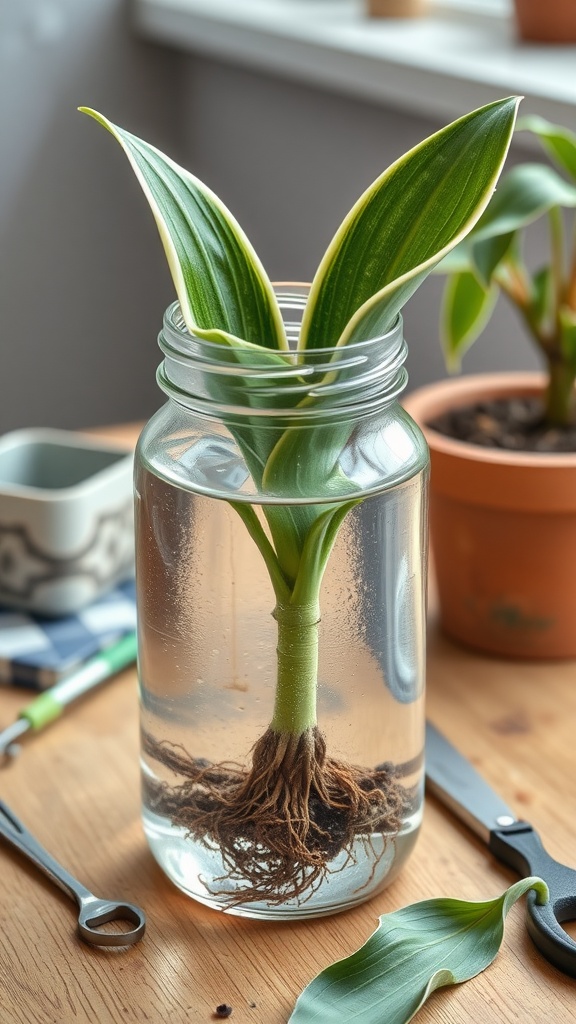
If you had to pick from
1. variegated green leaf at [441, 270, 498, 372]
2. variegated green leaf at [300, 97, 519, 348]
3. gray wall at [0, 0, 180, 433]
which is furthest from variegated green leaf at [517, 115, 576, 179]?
gray wall at [0, 0, 180, 433]

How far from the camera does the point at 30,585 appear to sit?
2.56 feet

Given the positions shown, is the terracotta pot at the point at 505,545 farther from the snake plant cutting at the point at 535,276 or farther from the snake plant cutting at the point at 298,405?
the snake plant cutting at the point at 298,405

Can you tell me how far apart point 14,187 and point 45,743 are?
1154 millimetres

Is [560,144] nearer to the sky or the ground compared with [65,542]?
nearer to the sky

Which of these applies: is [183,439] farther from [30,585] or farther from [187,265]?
[30,585]

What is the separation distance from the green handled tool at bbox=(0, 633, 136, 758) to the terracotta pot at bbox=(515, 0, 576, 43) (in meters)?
0.75

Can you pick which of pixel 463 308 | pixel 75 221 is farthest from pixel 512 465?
pixel 75 221

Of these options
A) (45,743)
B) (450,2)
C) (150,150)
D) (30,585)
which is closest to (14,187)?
(450,2)

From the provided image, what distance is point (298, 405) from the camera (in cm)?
47

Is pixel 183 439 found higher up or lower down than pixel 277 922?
higher up

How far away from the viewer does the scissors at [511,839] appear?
498 mm

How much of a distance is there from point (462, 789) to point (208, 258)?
292 millimetres

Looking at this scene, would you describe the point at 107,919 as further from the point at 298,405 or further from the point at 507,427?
the point at 507,427

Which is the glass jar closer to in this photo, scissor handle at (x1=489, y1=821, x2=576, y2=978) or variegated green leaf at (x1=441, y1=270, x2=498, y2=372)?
scissor handle at (x1=489, y1=821, x2=576, y2=978)
